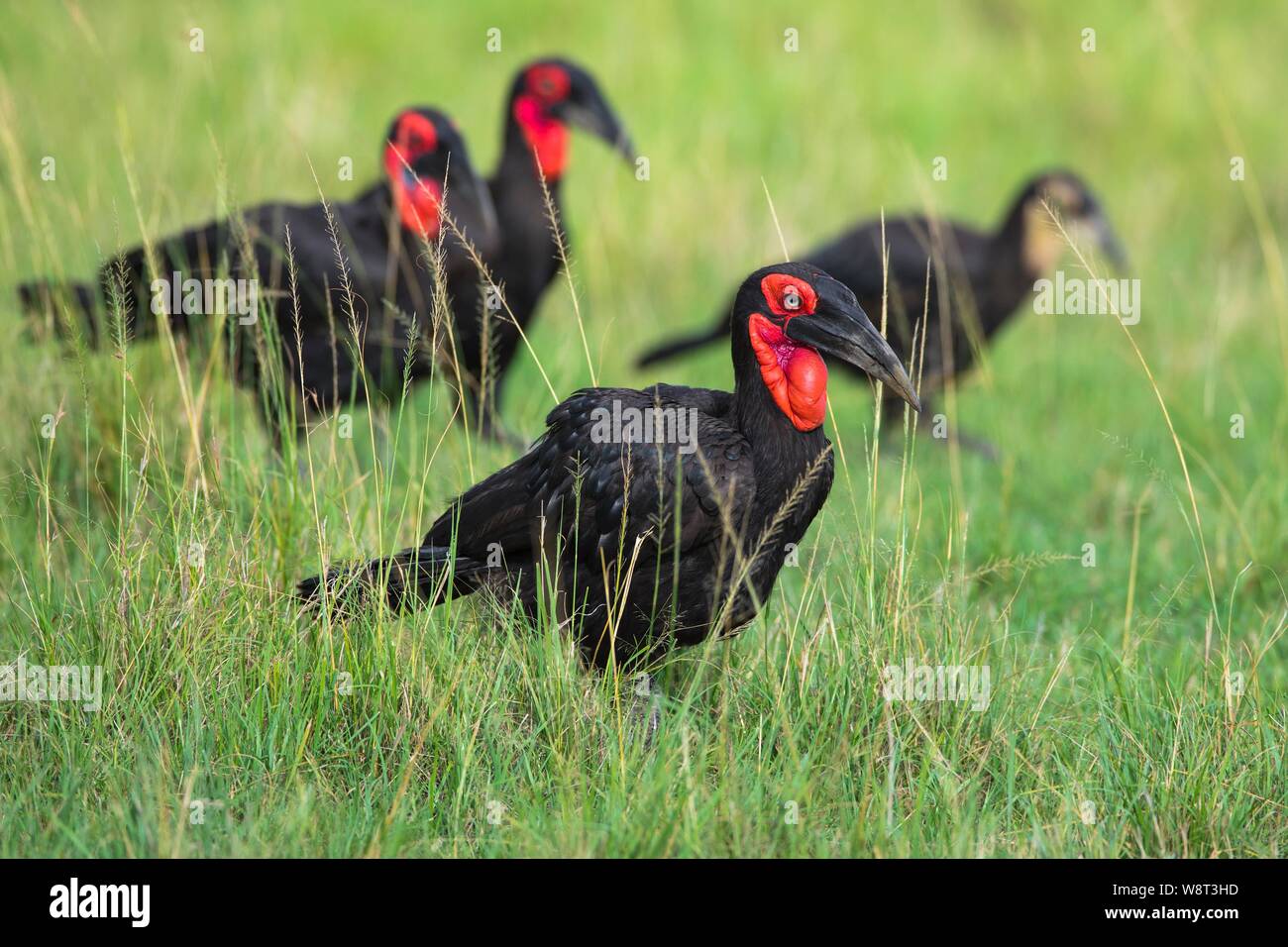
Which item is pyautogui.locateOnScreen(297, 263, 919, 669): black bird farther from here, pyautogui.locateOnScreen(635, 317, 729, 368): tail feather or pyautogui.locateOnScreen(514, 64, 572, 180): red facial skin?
pyautogui.locateOnScreen(635, 317, 729, 368): tail feather

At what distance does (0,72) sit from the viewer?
17.7 feet

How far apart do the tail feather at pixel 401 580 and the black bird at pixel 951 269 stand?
303 cm

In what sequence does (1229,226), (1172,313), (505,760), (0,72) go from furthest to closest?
1. (1229,226)
2. (1172,313)
3. (0,72)
4. (505,760)

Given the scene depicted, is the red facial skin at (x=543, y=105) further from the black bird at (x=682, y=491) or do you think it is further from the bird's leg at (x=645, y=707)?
the bird's leg at (x=645, y=707)

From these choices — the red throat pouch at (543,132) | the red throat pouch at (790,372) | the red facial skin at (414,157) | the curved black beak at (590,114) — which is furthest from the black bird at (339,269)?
the red throat pouch at (790,372)

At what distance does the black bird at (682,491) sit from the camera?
136 inches

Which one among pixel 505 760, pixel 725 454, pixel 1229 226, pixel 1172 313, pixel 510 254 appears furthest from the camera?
pixel 1229 226

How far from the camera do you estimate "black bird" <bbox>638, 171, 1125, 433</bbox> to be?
6500 mm

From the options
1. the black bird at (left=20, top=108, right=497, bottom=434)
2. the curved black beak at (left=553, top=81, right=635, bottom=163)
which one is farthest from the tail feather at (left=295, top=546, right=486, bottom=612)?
the curved black beak at (left=553, top=81, right=635, bottom=163)

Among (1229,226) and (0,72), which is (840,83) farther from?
(0,72)

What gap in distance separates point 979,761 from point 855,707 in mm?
288

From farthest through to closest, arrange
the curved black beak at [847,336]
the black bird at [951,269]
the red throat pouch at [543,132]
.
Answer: the black bird at [951,269], the red throat pouch at [543,132], the curved black beak at [847,336]
